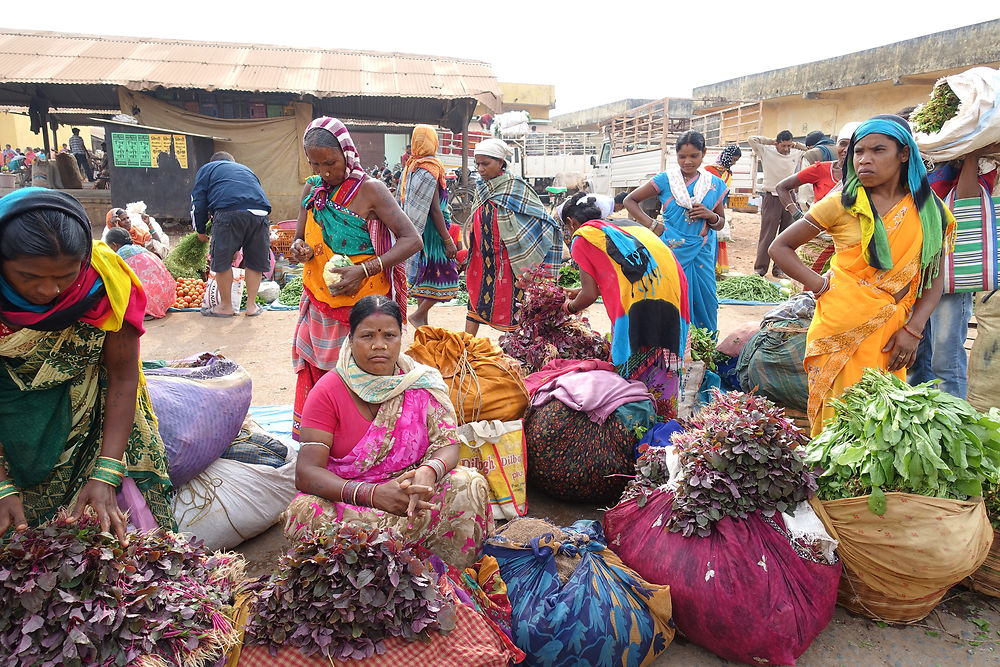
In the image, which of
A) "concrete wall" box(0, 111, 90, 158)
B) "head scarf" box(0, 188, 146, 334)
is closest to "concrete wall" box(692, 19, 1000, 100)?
"head scarf" box(0, 188, 146, 334)

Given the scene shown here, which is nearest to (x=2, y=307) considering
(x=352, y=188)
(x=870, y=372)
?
(x=352, y=188)

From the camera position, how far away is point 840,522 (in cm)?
245

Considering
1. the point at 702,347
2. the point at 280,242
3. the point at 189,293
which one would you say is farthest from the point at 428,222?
the point at 280,242

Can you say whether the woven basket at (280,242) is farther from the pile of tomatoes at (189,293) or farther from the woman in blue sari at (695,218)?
the woman in blue sari at (695,218)

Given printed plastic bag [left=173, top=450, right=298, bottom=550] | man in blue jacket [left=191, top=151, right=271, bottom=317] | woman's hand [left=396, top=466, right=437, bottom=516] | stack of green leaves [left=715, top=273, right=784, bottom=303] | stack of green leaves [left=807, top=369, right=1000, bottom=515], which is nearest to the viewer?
woman's hand [left=396, top=466, right=437, bottom=516]

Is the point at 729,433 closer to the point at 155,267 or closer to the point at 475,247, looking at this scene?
the point at 475,247

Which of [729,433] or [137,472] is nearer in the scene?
[137,472]

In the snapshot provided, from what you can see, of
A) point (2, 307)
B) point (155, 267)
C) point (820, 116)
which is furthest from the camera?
point (820, 116)

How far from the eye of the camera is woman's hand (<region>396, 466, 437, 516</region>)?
7.00 ft

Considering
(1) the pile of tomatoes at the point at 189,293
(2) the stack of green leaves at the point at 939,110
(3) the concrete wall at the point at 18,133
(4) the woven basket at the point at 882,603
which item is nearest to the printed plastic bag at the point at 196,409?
(4) the woven basket at the point at 882,603

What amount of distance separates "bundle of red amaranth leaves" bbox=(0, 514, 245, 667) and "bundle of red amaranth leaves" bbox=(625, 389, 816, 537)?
5.36ft

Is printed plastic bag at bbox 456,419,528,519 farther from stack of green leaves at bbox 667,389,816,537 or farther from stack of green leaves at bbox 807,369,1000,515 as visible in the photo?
stack of green leaves at bbox 807,369,1000,515

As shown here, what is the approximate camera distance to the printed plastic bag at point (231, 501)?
2.75m

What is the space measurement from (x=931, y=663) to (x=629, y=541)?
113cm
